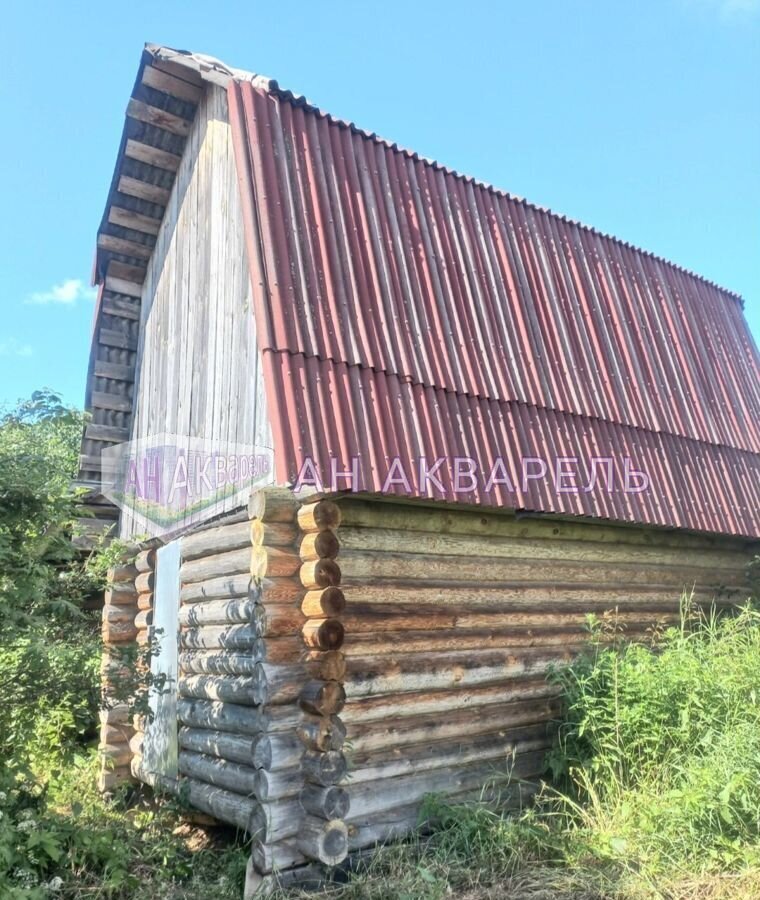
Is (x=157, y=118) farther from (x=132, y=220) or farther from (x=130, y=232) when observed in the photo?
(x=130, y=232)

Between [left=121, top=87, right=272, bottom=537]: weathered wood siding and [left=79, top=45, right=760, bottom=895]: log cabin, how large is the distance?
50mm

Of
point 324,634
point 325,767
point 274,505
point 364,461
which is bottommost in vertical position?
point 325,767

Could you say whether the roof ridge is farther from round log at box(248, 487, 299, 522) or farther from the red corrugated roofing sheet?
round log at box(248, 487, 299, 522)

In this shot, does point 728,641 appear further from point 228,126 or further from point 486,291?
point 228,126

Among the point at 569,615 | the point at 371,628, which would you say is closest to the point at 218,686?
the point at 371,628

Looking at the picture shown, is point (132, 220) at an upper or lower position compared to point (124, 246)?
upper

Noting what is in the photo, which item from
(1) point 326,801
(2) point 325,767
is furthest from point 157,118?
(1) point 326,801

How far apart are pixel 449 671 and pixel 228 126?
19.4 feet

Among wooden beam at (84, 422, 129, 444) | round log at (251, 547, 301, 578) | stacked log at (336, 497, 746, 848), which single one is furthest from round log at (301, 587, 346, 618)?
wooden beam at (84, 422, 129, 444)

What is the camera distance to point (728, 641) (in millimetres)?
8258

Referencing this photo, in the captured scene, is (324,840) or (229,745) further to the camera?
(229,745)

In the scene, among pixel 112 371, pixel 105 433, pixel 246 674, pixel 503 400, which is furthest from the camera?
pixel 112 371

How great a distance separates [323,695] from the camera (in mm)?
5969

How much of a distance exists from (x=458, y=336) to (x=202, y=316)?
9.50 feet
